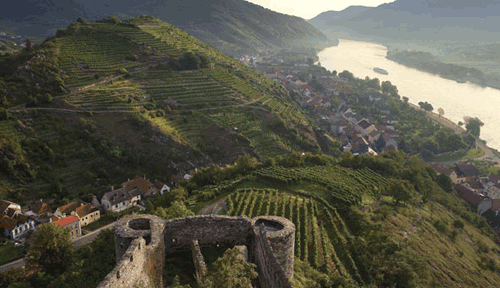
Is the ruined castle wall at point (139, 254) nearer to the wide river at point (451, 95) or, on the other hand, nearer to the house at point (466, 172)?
the house at point (466, 172)

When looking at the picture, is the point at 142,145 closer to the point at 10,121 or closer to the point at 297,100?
the point at 10,121

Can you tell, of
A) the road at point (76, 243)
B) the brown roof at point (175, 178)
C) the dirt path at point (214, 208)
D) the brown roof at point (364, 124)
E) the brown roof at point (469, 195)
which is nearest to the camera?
the dirt path at point (214, 208)

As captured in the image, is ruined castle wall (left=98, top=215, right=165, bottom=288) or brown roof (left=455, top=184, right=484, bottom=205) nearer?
ruined castle wall (left=98, top=215, right=165, bottom=288)

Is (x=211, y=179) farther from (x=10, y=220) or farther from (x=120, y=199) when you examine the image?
(x=10, y=220)

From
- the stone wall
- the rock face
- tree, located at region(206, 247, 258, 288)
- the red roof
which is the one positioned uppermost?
tree, located at region(206, 247, 258, 288)

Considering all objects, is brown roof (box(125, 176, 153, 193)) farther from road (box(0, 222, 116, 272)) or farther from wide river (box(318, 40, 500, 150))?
Answer: wide river (box(318, 40, 500, 150))

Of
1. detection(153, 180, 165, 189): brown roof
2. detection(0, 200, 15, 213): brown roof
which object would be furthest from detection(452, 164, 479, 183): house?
detection(0, 200, 15, 213): brown roof

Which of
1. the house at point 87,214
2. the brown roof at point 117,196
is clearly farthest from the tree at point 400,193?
the house at point 87,214
